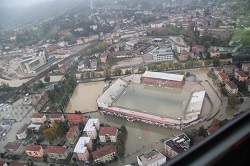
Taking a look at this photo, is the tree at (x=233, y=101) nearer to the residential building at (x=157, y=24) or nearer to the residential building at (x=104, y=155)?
the residential building at (x=104, y=155)

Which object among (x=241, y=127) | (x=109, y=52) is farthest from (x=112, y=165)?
(x=109, y=52)

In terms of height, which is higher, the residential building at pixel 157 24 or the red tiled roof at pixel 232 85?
the residential building at pixel 157 24

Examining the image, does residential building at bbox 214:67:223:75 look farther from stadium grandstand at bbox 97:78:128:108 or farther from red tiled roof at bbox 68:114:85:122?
red tiled roof at bbox 68:114:85:122

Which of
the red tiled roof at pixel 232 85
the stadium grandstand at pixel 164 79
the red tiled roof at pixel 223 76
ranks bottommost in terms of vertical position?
the stadium grandstand at pixel 164 79

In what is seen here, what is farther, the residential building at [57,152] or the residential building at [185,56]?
the residential building at [185,56]

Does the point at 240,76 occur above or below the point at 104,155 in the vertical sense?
above

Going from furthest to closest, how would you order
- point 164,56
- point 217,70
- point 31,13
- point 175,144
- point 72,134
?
point 31,13 → point 164,56 → point 217,70 → point 72,134 → point 175,144

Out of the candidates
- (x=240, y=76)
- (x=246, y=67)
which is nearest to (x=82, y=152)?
(x=240, y=76)

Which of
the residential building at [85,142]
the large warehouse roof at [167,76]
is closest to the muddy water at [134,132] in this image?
the residential building at [85,142]

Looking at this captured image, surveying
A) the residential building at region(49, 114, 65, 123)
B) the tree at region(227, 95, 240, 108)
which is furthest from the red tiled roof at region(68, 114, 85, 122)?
the tree at region(227, 95, 240, 108)

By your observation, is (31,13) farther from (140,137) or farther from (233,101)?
(233,101)
